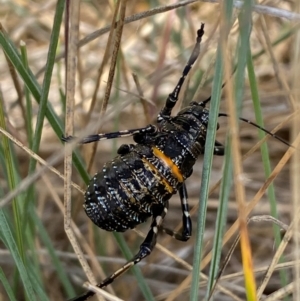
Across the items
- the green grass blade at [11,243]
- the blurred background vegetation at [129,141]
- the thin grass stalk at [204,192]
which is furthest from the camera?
the blurred background vegetation at [129,141]

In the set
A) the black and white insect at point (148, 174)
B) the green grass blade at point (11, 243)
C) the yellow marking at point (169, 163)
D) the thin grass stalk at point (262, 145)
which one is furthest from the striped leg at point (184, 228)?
the green grass blade at point (11, 243)

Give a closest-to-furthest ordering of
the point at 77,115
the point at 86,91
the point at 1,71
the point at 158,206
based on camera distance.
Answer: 1. the point at 158,206
2. the point at 77,115
3. the point at 1,71
4. the point at 86,91

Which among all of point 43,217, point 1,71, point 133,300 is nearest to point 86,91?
point 1,71

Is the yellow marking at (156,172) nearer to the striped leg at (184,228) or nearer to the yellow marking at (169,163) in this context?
the yellow marking at (169,163)

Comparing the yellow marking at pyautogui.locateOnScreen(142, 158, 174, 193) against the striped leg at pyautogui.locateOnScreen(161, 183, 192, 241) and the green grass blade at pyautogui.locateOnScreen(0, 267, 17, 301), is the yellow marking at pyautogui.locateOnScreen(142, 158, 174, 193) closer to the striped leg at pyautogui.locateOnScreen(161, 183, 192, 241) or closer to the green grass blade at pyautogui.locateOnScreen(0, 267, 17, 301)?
the striped leg at pyautogui.locateOnScreen(161, 183, 192, 241)

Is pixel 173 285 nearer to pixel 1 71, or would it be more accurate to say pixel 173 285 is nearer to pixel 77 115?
pixel 77 115

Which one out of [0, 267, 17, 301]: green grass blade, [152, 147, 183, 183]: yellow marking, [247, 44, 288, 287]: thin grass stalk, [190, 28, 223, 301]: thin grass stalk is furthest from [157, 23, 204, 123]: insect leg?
[0, 267, 17, 301]: green grass blade

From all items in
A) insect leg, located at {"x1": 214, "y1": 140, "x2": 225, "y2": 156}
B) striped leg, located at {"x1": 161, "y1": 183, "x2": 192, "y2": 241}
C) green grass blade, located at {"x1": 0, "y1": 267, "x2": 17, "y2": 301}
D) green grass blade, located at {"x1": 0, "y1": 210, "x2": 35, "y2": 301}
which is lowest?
striped leg, located at {"x1": 161, "y1": 183, "x2": 192, "y2": 241}
